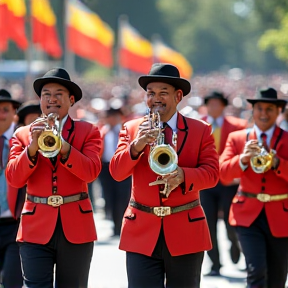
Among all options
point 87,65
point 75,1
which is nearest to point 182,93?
point 75,1

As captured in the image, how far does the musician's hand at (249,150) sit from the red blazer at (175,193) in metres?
1.48

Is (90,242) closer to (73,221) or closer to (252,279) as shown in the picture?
(73,221)

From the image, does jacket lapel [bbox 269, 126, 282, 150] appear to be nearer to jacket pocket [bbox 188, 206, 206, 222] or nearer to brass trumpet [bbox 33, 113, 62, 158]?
jacket pocket [bbox 188, 206, 206, 222]

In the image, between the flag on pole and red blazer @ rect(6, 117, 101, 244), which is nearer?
red blazer @ rect(6, 117, 101, 244)

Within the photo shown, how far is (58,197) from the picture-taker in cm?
741

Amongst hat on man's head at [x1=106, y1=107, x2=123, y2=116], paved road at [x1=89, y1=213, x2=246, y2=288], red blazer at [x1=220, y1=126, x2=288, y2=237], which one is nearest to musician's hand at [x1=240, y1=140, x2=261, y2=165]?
red blazer at [x1=220, y1=126, x2=288, y2=237]

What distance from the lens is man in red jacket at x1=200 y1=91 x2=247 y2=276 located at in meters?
11.8

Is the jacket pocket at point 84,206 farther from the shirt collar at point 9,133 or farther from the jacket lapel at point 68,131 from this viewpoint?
the shirt collar at point 9,133

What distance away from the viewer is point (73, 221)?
7.42m

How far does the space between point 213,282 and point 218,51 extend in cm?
13051

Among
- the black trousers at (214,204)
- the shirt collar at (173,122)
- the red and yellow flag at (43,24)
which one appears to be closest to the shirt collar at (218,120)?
the black trousers at (214,204)

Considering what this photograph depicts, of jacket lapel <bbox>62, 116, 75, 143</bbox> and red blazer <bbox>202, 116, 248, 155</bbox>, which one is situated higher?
red blazer <bbox>202, 116, 248, 155</bbox>

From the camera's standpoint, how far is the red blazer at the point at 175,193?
23.2 feet

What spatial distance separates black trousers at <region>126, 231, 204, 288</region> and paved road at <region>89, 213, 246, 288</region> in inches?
148
